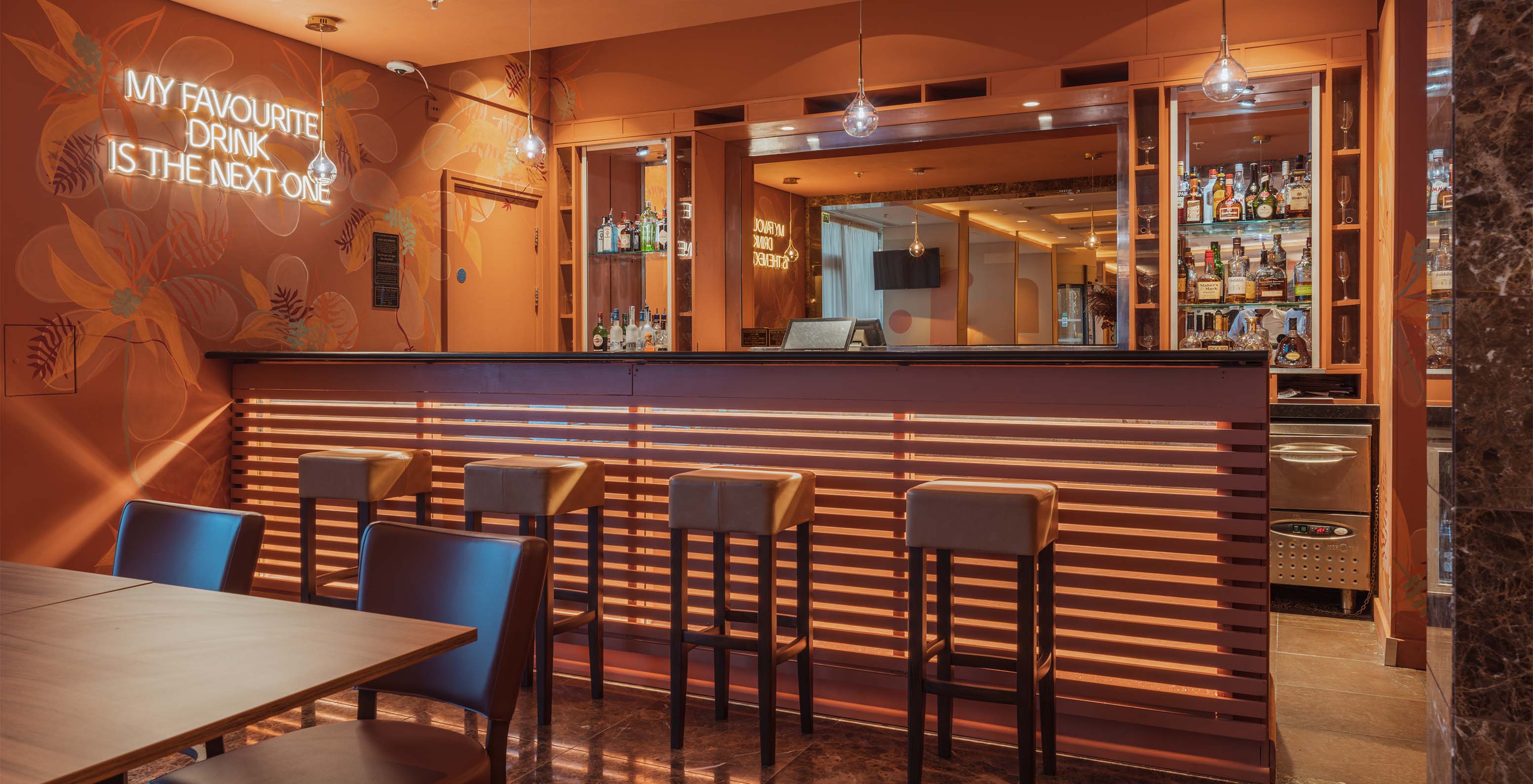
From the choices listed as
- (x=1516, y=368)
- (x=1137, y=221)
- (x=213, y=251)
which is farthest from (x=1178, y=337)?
(x=213, y=251)

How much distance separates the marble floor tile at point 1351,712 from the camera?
3361 mm

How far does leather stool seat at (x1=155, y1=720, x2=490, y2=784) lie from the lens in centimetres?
171

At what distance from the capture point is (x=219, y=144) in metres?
4.64

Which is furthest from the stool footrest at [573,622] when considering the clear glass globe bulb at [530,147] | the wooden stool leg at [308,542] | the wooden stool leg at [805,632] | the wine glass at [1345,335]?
the wine glass at [1345,335]

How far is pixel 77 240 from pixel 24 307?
348 millimetres

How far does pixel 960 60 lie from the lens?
547 cm

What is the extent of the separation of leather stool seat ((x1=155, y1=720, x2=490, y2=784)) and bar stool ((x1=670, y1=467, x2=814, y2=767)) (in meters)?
1.28

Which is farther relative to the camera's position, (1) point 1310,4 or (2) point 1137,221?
(2) point 1137,221

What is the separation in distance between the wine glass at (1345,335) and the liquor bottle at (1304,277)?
0.19 meters

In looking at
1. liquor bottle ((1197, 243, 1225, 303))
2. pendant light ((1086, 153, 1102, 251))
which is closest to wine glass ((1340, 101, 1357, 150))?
liquor bottle ((1197, 243, 1225, 303))

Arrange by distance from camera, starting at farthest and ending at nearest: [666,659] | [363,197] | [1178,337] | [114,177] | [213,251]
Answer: [363,197] < [1178,337] < [213,251] < [114,177] < [666,659]

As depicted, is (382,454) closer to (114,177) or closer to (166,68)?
(114,177)

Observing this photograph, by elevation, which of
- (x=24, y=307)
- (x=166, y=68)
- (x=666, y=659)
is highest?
(x=166, y=68)

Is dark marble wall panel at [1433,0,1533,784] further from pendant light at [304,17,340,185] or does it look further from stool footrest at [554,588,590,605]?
pendant light at [304,17,340,185]
